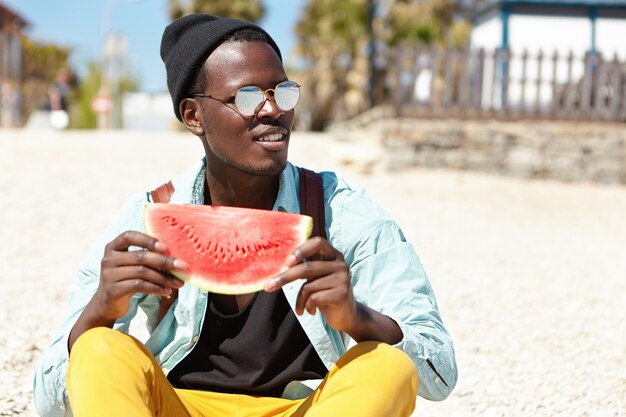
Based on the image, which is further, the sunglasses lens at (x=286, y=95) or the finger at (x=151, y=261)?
the sunglasses lens at (x=286, y=95)

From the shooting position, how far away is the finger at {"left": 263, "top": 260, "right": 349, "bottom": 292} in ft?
6.40

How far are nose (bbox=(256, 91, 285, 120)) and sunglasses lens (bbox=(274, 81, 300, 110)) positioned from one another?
0.5 inches

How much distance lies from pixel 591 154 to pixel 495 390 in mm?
10535

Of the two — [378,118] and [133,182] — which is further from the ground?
[378,118]

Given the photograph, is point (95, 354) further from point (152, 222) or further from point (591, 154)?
point (591, 154)

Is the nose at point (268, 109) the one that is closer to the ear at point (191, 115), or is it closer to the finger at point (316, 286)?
the ear at point (191, 115)

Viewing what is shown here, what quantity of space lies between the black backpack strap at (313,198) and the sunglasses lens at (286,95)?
0.81 ft

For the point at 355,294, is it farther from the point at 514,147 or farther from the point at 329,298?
the point at 514,147

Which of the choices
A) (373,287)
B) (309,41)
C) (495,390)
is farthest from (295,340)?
(309,41)

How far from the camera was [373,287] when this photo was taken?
93.6 inches

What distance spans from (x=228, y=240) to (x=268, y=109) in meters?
0.39

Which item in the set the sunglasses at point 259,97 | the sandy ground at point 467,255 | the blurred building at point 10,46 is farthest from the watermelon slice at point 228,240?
the blurred building at point 10,46

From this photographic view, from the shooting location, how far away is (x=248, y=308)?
241 cm

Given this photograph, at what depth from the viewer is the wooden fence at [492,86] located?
44.7 ft
